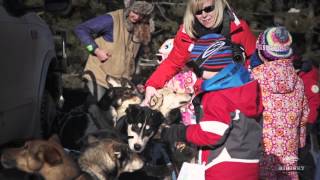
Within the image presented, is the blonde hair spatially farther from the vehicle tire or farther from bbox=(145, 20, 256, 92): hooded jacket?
the vehicle tire

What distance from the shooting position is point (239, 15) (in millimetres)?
12906

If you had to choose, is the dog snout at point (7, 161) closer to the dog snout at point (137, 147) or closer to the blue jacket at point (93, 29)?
the dog snout at point (137, 147)

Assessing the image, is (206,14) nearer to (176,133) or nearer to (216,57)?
(216,57)

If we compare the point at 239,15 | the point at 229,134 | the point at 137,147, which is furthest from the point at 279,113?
the point at 239,15

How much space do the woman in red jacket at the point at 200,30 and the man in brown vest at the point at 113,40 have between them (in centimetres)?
191

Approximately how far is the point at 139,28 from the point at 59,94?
130 cm

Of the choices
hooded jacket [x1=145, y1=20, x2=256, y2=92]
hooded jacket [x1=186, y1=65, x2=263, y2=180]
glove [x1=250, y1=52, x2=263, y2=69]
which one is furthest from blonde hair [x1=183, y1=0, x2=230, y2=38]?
hooded jacket [x1=186, y1=65, x2=263, y2=180]

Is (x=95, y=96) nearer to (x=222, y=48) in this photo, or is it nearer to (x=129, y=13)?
(x=129, y=13)

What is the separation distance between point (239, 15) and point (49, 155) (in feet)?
28.9

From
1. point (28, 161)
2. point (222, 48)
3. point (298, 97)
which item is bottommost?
point (28, 161)

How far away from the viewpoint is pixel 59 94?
7078 mm

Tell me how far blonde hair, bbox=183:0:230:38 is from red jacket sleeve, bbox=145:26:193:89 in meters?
0.15

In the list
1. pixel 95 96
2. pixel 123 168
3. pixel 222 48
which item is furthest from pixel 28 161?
pixel 95 96

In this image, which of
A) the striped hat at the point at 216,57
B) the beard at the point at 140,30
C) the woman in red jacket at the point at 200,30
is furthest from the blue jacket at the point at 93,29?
the striped hat at the point at 216,57
